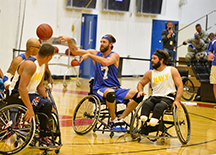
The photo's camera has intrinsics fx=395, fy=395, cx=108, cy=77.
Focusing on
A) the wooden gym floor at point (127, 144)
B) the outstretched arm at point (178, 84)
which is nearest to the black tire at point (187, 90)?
the wooden gym floor at point (127, 144)

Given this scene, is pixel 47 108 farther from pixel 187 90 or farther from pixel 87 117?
pixel 187 90

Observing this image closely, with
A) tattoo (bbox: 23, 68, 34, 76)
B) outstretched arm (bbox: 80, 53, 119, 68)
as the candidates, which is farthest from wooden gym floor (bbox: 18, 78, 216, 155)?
outstretched arm (bbox: 80, 53, 119, 68)

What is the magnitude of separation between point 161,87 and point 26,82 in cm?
186

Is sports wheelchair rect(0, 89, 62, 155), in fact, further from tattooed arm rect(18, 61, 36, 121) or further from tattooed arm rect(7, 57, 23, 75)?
tattooed arm rect(7, 57, 23, 75)

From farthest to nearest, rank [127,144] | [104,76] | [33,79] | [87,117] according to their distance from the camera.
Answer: [104,76] → [87,117] → [127,144] → [33,79]

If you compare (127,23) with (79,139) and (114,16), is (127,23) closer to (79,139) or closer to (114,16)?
(114,16)

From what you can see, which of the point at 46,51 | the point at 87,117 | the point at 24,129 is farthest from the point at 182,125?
the point at 24,129

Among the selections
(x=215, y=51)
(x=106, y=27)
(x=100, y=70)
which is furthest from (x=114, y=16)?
(x=100, y=70)

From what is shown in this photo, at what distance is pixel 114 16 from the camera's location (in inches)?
596

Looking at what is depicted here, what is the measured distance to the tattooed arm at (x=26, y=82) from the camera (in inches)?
142

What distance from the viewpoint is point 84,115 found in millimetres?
5020

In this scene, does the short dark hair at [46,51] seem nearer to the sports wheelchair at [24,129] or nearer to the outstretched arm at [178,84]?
the sports wheelchair at [24,129]

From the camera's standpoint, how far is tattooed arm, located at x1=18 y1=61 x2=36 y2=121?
3.61m

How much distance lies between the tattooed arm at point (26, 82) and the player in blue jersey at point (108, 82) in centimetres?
112
